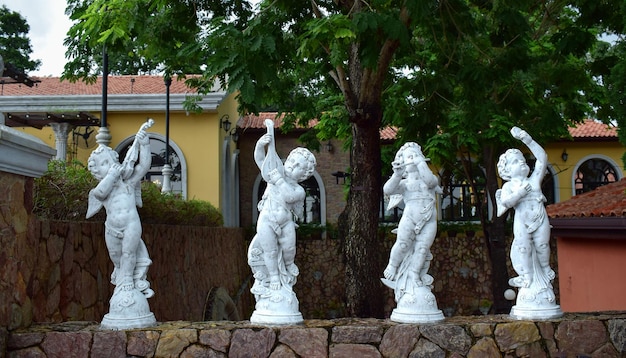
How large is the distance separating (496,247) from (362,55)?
8.66m

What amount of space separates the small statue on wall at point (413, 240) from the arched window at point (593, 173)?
17.3 m

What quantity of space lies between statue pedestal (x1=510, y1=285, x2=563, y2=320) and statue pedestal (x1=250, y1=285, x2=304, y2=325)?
1.62 m

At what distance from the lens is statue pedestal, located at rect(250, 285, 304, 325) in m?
4.12

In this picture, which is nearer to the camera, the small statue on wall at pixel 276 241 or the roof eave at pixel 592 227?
the small statue on wall at pixel 276 241

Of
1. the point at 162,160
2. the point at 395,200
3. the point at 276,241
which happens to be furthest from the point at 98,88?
the point at 395,200

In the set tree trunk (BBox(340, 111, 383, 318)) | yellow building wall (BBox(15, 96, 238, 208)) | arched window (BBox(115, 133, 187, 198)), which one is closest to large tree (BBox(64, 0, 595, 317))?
tree trunk (BBox(340, 111, 383, 318))

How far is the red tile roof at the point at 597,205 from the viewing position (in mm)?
7199

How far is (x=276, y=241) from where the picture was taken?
4.22m

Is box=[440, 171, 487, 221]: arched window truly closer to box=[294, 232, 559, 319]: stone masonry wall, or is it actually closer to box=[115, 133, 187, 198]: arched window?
box=[294, 232, 559, 319]: stone masonry wall

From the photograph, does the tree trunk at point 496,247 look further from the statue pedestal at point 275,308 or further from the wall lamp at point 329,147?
the statue pedestal at point 275,308

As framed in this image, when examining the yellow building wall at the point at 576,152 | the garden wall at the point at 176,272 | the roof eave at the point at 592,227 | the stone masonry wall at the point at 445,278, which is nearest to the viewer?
the garden wall at the point at 176,272

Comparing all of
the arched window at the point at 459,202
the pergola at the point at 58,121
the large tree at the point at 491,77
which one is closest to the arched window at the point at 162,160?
the pergola at the point at 58,121

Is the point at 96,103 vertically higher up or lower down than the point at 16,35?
lower down

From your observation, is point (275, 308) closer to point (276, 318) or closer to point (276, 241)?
point (276, 318)
